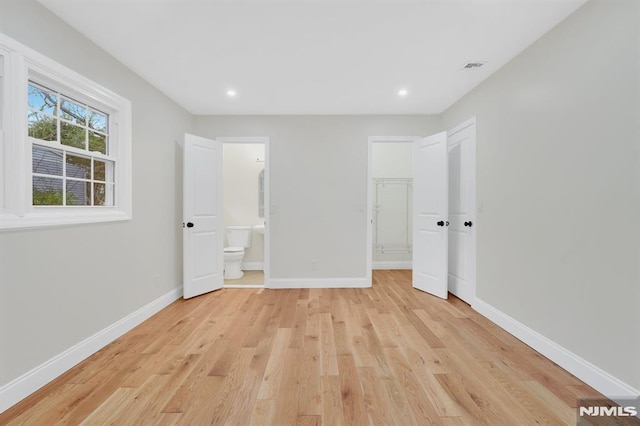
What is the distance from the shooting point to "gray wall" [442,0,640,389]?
1539 millimetres

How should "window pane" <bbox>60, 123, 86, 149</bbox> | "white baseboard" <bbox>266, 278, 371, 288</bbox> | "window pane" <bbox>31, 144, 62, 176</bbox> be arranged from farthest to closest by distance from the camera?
"white baseboard" <bbox>266, 278, 371, 288</bbox> → "window pane" <bbox>60, 123, 86, 149</bbox> → "window pane" <bbox>31, 144, 62, 176</bbox>

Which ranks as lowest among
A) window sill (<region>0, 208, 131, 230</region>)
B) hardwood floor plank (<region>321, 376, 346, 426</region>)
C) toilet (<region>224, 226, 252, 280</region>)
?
hardwood floor plank (<region>321, 376, 346, 426</region>)

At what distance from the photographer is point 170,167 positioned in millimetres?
3277

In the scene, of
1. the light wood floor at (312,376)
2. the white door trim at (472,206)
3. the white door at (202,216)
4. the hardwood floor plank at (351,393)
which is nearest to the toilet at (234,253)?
the white door at (202,216)

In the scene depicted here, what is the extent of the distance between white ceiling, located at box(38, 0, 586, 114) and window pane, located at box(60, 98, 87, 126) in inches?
21.6

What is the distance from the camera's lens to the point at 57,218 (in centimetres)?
185

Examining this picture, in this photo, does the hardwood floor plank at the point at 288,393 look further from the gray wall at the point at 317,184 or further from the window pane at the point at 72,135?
the window pane at the point at 72,135

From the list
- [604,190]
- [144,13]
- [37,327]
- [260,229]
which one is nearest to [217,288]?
[260,229]

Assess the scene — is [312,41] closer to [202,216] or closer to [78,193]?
[78,193]

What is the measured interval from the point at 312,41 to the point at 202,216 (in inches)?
97.2

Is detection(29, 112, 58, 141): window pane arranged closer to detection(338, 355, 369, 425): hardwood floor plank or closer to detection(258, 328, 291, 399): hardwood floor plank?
detection(258, 328, 291, 399): hardwood floor plank

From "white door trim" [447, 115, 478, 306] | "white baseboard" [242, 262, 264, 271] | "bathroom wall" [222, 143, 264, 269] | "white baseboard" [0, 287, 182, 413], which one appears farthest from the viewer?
"bathroom wall" [222, 143, 264, 269]

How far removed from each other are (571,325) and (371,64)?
2562 mm

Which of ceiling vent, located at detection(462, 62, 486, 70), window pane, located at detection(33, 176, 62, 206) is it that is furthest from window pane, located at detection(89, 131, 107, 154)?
ceiling vent, located at detection(462, 62, 486, 70)
